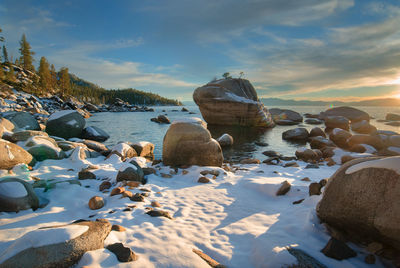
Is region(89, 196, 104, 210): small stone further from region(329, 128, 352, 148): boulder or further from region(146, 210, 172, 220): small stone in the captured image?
region(329, 128, 352, 148): boulder

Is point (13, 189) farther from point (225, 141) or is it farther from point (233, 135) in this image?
point (233, 135)

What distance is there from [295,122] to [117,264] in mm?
46563

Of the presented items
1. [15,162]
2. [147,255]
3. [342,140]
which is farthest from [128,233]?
[342,140]

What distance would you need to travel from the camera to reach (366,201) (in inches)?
113

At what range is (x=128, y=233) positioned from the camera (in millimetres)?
3289

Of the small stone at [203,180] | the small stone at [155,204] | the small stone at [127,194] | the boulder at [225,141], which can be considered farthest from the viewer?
the boulder at [225,141]

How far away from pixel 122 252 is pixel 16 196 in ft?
9.92

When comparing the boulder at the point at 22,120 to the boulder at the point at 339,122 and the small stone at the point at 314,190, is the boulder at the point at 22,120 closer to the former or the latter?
the small stone at the point at 314,190

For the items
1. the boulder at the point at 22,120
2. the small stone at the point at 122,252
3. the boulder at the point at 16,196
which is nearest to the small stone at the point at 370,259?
the small stone at the point at 122,252

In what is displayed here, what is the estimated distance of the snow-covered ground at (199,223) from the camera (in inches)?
108

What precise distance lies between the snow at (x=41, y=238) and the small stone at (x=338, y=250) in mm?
3680

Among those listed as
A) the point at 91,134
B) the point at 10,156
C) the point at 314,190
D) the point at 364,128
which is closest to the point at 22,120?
the point at 91,134

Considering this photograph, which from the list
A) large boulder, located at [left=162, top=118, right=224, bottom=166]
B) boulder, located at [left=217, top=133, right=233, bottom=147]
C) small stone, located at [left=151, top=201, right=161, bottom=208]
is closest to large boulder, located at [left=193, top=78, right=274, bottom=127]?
boulder, located at [left=217, top=133, right=233, bottom=147]

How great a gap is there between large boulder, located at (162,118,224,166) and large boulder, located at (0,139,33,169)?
5.19 metres
